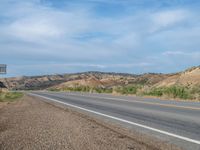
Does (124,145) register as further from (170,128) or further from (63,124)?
(63,124)

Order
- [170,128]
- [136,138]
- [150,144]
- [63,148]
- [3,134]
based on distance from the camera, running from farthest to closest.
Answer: [170,128] → [3,134] → [136,138] → [150,144] → [63,148]

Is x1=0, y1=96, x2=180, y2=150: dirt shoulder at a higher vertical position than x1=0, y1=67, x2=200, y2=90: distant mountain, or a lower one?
lower

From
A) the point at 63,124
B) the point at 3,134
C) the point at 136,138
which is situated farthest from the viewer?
the point at 63,124

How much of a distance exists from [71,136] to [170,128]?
340 cm

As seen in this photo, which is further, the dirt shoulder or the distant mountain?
the distant mountain

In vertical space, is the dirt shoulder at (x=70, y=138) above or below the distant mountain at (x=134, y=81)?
below

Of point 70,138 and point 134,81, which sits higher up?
point 134,81

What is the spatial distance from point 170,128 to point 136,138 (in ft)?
7.55

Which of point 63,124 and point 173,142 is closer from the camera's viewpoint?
point 173,142

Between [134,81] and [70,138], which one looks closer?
[70,138]

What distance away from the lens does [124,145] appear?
10.3 m

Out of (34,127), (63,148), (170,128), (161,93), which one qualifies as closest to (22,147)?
(63,148)

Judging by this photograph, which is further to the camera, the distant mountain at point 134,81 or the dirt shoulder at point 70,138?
the distant mountain at point 134,81

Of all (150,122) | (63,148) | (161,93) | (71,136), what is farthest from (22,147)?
(161,93)
